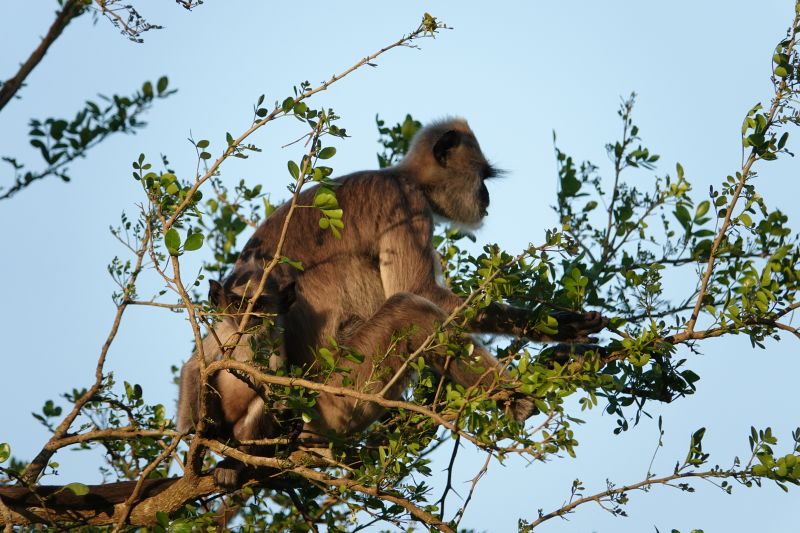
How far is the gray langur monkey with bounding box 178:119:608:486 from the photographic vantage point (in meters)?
5.05

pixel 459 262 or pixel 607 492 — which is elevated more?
pixel 459 262

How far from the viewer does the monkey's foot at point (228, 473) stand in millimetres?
4707

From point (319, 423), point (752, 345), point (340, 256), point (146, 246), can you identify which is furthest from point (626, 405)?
point (146, 246)

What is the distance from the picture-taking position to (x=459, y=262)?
22.0 feet

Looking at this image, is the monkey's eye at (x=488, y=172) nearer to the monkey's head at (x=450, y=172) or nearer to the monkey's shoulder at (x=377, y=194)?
the monkey's head at (x=450, y=172)

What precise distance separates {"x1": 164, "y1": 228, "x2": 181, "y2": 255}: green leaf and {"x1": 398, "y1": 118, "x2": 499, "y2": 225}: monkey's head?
350cm

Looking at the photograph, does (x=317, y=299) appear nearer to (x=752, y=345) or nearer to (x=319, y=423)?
(x=319, y=423)

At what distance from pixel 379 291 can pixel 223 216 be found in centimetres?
151

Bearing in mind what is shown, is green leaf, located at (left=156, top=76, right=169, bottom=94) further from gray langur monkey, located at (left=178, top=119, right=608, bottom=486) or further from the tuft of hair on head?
the tuft of hair on head

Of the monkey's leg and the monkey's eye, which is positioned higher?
the monkey's eye

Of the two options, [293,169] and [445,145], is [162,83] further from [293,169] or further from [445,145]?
[445,145]

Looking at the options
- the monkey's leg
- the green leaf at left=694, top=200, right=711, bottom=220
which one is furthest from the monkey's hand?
the green leaf at left=694, top=200, right=711, bottom=220

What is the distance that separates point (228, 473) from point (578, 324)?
7.12 ft

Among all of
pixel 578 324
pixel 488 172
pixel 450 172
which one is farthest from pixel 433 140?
pixel 578 324
